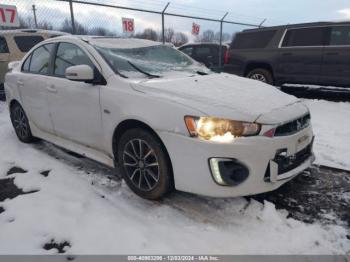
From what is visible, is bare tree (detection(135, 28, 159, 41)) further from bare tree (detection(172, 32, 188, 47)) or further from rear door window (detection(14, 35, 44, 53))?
rear door window (detection(14, 35, 44, 53))

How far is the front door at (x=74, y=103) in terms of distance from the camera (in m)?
3.44

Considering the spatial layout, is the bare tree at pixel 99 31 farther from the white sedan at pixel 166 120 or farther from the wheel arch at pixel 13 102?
the white sedan at pixel 166 120

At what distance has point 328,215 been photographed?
2.87 meters

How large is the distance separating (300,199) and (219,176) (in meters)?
1.06

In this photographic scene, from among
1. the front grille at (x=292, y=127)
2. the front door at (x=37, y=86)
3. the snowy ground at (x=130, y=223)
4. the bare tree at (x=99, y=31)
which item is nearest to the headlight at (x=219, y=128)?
the front grille at (x=292, y=127)

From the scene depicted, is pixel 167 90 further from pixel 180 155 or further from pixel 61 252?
pixel 61 252

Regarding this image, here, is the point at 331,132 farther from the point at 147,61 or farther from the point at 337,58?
the point at 147,61

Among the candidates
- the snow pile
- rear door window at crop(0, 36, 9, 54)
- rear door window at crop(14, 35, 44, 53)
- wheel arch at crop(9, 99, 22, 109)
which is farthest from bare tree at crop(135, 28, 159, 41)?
wheel arch at crop(9, 99, 22, 109)

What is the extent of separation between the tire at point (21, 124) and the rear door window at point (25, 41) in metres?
4.17

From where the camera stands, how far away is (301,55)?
26.1 ft

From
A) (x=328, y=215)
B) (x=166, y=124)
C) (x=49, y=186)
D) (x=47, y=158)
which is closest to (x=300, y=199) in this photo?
(x=328, y=215)

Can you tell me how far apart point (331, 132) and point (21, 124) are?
4.96 meters

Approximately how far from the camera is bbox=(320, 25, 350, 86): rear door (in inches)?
286

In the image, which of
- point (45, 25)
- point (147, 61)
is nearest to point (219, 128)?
point (147, 61)
